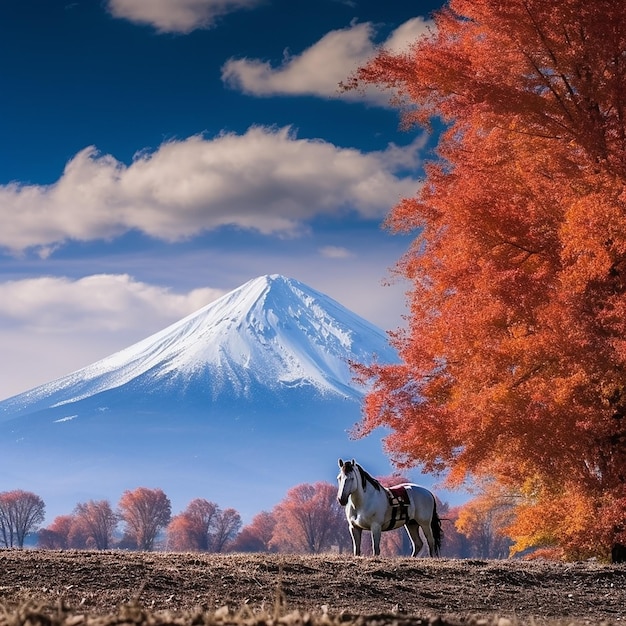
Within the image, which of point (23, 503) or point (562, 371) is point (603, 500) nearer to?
point (562, 371)

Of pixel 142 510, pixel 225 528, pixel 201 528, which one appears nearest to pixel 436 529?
pixel 201 528

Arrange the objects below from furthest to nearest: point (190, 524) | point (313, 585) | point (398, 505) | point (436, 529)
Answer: point (190, 524) → point (436, 529) → point (398, 505) → point (313, 585)

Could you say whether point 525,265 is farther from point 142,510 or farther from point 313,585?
point 142,510

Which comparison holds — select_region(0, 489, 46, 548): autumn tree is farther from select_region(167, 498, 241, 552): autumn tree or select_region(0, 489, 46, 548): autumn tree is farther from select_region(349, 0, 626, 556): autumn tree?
select_region(349, 0, 626, 556): autumn tree

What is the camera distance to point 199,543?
119m

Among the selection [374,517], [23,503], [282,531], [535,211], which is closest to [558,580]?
[374,517]

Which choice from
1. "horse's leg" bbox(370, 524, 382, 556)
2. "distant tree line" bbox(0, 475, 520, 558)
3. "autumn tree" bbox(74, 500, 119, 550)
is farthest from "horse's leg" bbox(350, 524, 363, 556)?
"autumn tree" bbox(74, 500, 119, 550)

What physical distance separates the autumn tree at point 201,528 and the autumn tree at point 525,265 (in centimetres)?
10175

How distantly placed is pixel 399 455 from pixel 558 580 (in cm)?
460

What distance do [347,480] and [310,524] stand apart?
3890 inches

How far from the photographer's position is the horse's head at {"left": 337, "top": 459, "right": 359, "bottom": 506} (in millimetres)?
18000

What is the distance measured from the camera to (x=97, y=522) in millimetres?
121062

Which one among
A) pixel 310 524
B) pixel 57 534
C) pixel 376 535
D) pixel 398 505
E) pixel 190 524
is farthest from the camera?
pixel 57 534

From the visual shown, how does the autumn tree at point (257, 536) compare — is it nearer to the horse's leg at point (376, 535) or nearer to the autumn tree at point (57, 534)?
the autumn tree at point (57, 534)
